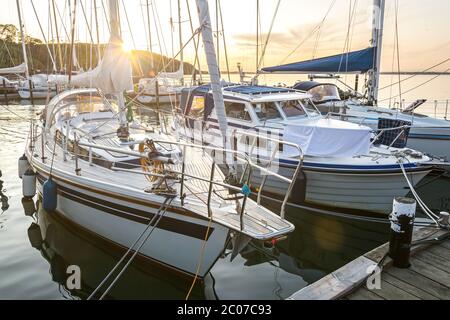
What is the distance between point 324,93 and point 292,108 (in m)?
5.86

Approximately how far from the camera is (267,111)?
9.58 metres

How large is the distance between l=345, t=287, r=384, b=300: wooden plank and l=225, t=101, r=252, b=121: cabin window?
6.18 metres

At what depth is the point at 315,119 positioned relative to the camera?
9.90 metres

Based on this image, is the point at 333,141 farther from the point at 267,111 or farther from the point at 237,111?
the point at 237,111

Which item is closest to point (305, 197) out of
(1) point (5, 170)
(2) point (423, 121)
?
(2) point (423, 121)

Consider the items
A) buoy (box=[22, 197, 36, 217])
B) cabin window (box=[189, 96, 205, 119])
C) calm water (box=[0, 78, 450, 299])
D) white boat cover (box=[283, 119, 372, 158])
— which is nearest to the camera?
calm water (box=[0, 78, 450, 299])

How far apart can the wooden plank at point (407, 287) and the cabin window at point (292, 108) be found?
6.15 m

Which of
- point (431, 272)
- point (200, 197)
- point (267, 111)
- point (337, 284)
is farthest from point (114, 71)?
point (431, 272)

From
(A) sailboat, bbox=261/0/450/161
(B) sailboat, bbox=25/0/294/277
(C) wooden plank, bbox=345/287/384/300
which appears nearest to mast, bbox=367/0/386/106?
(A) sailboat, bbox=261/0/450/161

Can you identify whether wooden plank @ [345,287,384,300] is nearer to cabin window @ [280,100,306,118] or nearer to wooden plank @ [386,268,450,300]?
wooden plank @ [386,268,450,300]

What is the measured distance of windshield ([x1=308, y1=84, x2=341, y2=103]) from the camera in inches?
589

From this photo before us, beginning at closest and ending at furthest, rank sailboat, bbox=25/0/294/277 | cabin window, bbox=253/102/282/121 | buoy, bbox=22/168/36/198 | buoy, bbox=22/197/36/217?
sailboat, bbox=25/0/294/277
buoy, bbox=22/168/36/198
buoy, bbox=22/197/36/217
cabin window, bbox=253/102/282/121
